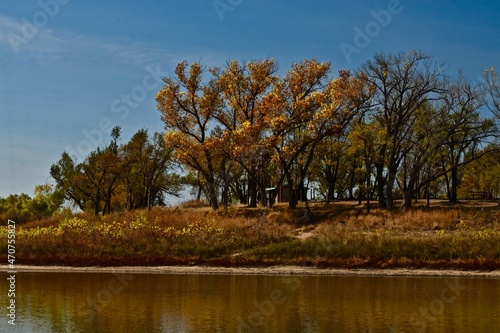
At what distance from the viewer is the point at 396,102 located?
6200cm

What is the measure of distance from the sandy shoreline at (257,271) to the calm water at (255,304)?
1.99 m

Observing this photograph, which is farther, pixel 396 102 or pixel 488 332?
pixel 396 102

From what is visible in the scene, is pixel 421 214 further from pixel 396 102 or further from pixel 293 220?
pixel 396 102

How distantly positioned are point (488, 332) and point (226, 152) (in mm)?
43279

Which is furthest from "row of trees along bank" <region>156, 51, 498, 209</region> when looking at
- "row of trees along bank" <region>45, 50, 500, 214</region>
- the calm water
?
the calm water

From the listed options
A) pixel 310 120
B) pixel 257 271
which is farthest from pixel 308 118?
pixel 257 271

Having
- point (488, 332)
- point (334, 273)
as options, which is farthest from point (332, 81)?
point (488, 332)

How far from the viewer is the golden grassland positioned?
128 ft

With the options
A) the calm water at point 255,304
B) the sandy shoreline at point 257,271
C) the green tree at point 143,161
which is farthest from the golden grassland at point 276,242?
the green tree at point 143,161

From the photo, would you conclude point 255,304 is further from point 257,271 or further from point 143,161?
point 143,161

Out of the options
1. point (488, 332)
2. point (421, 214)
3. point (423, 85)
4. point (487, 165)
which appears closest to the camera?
point (488, 332)

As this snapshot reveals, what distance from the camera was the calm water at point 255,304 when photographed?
20156mm

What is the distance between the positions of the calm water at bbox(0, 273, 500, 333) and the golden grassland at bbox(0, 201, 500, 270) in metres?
4.87

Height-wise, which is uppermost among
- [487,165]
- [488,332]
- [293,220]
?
[487,165]
